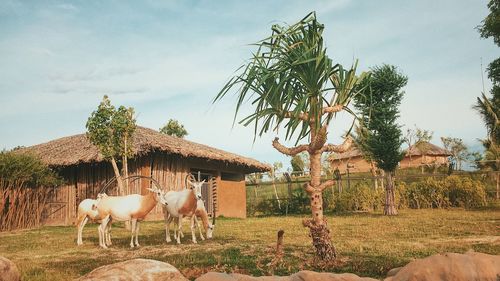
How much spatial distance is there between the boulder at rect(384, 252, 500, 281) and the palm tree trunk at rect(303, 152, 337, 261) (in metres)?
5.03

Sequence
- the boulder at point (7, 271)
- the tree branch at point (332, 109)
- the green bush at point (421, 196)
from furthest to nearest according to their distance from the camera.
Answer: the green bush at point (421, 196), the tree branch at point (332, 109), the boulder at point (7, 271)

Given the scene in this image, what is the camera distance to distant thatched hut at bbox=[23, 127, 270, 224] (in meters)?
20.0

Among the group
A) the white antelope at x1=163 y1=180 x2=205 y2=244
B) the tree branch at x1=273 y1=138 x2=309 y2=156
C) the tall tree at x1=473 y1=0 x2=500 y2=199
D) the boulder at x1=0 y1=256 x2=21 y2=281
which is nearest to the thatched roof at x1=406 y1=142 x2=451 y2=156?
the tall tree at x1=473 y1=0 x2=500 y2=199

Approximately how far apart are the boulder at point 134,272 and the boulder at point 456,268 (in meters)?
2.11

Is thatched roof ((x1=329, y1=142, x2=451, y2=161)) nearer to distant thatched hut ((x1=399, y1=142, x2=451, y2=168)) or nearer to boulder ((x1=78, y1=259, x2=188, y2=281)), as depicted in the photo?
distant thatched hut ((x1=399, y1=142, x2=451, y2=168))

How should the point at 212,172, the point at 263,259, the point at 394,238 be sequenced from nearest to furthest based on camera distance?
the point at 263,259 → the point at 394,238 → the point at 212,172

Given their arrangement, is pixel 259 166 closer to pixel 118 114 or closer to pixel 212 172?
pixel 212 172

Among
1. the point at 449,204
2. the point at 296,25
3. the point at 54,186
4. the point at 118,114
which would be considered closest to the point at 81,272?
the point at 296,25

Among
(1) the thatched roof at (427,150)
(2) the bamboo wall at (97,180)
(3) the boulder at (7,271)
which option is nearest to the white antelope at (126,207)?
(3) the boulder at (7,271)

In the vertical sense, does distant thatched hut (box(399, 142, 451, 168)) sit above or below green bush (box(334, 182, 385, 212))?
above

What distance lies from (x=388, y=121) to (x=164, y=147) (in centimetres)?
1063

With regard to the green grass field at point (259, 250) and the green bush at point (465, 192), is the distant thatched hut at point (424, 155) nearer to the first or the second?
the green bush at point (465, 192)

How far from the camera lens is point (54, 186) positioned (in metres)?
21.2

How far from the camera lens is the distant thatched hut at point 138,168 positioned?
65.5ft
